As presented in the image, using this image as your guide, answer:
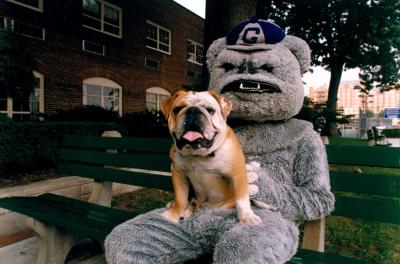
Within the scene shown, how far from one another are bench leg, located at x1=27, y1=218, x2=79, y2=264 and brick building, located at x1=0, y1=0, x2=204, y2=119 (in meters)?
7.12

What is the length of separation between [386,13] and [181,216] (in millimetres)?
14684

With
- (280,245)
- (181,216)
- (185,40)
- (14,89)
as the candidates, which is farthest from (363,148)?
(185,40)

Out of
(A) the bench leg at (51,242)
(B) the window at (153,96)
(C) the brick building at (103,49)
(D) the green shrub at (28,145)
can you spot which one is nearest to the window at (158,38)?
(C) the brick building at (103,49)

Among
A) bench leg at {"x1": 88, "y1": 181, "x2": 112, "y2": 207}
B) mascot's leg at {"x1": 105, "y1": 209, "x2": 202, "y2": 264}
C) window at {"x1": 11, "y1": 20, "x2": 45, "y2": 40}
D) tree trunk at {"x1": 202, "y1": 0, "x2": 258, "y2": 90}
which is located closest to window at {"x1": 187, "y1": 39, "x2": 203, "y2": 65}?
window at {"x1": 11, "y1": 20, "x2": 45, "y2": 40}

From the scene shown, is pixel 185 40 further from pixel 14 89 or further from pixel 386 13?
pixel 14 89

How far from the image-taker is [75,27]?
13.1 metres

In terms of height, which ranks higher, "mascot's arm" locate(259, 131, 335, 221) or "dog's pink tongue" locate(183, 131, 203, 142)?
"dog's pink tongue" locate(183, 131, 203, 142)

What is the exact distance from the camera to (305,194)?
1770 mm

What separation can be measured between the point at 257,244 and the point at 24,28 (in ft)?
39.5

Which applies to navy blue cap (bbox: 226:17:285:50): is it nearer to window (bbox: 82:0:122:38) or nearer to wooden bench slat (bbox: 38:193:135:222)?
wooden bench slat (bbox: 38:193:135:222)

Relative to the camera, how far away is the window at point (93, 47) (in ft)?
44.4

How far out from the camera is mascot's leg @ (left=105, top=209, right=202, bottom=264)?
1530mm

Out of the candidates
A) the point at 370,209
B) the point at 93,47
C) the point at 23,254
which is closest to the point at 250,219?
the point at 370,209

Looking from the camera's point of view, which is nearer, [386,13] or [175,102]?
[175,102]
